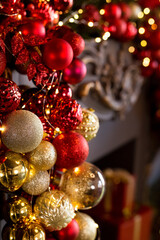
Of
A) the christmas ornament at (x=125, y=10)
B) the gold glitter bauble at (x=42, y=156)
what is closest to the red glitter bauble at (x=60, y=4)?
the gold glitter bauble at (x=42, y=156)

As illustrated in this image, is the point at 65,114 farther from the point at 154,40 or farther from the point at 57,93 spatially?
the point at 154,40

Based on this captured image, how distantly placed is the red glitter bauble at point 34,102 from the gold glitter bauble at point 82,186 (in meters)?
0.12

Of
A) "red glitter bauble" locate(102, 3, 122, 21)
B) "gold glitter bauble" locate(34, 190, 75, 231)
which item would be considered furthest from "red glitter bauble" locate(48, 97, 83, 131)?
"red glitter bauble" locate(102, 3, 122, 21)

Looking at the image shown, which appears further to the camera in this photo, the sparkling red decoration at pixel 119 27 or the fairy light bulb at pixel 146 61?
the fairy light bulb at pixel 146 61

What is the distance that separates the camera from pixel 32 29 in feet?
1.57

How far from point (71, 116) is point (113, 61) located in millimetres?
650

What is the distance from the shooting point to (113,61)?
107 centimetres

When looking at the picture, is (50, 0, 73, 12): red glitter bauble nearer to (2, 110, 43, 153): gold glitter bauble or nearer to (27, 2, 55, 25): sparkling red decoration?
(27, 2, 55, 25): sparkling red decoration

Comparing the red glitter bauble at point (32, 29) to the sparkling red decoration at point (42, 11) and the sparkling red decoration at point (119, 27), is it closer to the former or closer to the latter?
the sparkling red decoration at point (42, 11)

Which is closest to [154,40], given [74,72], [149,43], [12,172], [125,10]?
[149,43]

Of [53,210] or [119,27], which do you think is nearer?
[53,210]

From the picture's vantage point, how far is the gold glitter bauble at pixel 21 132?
0.41 metres

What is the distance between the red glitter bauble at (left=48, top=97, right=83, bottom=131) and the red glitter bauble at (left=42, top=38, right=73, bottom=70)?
57 millimetres

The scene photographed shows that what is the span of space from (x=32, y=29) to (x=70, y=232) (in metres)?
0.34
